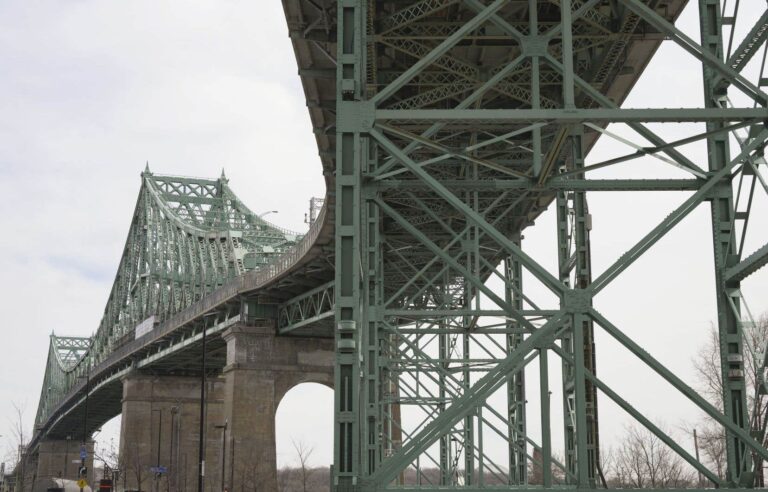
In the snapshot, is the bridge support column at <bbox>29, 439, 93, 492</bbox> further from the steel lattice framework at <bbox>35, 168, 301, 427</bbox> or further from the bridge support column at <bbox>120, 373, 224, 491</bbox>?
the bridge support column at <bbox>120, 373, 224, 491</bbox>

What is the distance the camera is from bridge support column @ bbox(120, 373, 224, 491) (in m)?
97.6

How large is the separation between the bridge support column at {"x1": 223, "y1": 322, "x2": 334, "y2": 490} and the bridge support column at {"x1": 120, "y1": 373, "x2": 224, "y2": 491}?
2308 centimetres

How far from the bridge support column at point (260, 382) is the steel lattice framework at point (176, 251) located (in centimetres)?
1475

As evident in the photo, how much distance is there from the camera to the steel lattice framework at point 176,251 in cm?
9919

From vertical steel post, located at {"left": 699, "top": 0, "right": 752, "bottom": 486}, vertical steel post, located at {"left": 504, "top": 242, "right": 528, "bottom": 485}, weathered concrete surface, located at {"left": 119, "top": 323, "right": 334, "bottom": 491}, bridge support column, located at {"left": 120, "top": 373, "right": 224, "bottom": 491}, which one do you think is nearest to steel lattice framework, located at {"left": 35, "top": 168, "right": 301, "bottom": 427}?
bridge support column, located at {"left": 120, "top": 373, "right": 224, "bottom": 491}

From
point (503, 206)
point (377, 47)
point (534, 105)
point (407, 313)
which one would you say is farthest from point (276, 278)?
point (534, 105)

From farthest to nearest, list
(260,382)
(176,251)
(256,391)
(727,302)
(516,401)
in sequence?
1. (176,251)
2. (260,382)
3. (256,391)
4. (516,401)
5. (727,302)

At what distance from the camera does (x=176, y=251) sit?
122m

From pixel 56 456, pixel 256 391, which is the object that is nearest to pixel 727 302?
pixel 256 391

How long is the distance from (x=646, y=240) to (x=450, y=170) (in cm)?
1957

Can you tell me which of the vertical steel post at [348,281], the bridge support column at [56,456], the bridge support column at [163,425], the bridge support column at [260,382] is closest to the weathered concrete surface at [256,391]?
the bridge support column at [260,382]

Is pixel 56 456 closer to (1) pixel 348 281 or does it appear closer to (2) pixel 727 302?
(1) pixel 348 281

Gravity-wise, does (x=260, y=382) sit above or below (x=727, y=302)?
above

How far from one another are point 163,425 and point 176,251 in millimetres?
25522
